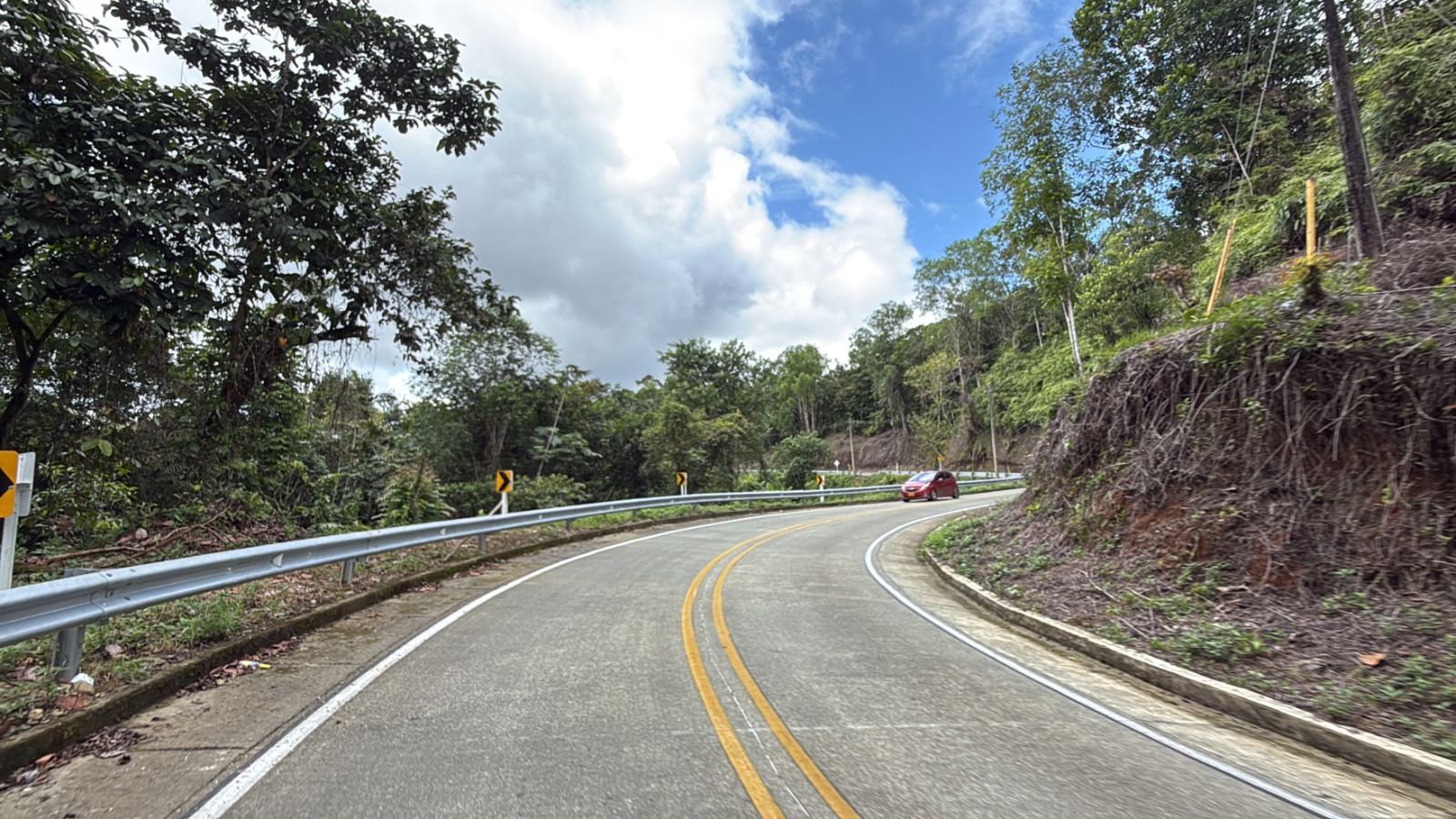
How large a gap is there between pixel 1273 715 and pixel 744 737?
145 inches

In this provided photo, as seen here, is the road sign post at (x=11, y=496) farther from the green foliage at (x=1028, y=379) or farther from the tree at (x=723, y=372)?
the tree at (x=723, y=372)

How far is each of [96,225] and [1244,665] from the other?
1195 centimetres

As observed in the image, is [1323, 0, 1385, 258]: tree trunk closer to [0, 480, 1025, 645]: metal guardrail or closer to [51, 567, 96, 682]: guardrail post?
[0, 480, 1025, 645]: metal guardrail

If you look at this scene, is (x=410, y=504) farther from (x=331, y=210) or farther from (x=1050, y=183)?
(x=1050, y=183)

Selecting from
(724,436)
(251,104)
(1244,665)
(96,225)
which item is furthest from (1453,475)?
(724,436)

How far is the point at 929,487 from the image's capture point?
29.4 metres

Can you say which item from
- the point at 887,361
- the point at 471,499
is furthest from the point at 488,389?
the point at 887,361

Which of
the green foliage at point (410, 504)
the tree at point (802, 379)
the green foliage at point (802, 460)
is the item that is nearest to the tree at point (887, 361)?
the tree at point (802, 379)

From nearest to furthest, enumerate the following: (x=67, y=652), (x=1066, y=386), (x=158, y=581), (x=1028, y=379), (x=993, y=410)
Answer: (x=67, y=652) → (x=158, y=581) → (x=1066, y=386) → (x=1028, y=379) → (x=993, y=410)

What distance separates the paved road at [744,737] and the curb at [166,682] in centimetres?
118

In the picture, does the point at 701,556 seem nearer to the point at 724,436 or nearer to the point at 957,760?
the point at 957,760

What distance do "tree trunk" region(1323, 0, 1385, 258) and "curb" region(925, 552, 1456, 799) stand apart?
706cm

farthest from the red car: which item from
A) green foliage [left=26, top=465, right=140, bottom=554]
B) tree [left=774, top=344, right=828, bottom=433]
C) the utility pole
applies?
tree [left=774, top=344, right=828, bottom=433]

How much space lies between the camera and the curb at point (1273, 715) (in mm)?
3727
